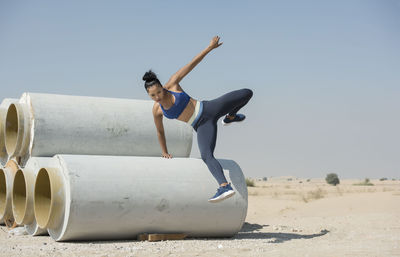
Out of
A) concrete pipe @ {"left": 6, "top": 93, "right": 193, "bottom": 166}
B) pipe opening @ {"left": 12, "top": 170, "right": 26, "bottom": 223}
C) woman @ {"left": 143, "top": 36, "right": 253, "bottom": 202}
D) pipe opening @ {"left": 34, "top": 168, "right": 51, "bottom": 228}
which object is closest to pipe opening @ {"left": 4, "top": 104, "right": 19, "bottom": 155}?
concrete pipe @ {"left": 6, "top": 93, "right": 193, "bottom": 166}

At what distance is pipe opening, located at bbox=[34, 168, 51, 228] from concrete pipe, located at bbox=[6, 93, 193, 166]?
65 centimetres

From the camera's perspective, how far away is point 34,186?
27.5 ft

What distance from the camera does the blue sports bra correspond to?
742 cm

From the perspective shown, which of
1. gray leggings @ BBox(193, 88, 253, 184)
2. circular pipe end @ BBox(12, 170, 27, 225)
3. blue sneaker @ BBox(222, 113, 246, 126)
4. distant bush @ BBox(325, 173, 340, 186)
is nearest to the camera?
gray leggings @ BBox(193, 88, 253, 184)

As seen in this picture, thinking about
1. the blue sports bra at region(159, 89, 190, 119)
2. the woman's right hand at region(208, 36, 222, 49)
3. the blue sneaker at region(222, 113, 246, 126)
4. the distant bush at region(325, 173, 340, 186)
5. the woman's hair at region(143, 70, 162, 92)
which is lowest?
the distant bush at region(325, 173, 340, 186)

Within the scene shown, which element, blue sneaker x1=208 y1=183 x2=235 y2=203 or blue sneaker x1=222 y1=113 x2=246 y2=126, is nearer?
blue sneaker x1=208 y1=183 x2=235 y2=203

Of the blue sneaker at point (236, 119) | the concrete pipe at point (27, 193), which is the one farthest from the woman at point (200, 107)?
the concrete pipe at point (27, 193)

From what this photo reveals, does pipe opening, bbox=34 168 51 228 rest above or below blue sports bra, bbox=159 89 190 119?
below

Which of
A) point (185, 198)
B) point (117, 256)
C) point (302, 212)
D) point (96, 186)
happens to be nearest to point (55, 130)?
point (96, 186)

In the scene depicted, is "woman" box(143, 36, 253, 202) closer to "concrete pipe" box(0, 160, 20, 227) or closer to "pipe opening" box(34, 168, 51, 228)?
"pipe opening" box(34, 168, 51, 228)

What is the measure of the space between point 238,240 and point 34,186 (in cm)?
327

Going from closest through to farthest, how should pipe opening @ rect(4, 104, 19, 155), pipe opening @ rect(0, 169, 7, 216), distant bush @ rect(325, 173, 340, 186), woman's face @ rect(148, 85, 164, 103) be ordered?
1. woman's face @ rect(148, 85, 164, 103)
2. pipe opening @ rect(4, 104, 19, 155)
3. pipe opening @ rect(0, 169, 7, 216)
4. distant bush @ rect(325, 173, 340, 186)

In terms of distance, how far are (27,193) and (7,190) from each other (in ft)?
4.22

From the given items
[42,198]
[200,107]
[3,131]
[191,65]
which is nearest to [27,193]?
[42,198]
